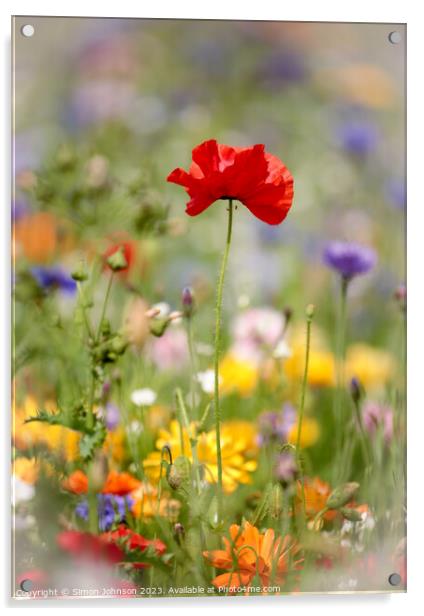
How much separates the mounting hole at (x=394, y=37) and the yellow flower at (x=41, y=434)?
69 centimetres

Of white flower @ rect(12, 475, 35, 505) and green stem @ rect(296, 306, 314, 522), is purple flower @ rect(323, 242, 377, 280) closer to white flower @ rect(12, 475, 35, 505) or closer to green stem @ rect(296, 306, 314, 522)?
green stem @ rect(296, 306, 314, 522)

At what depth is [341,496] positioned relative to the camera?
5.05 ft

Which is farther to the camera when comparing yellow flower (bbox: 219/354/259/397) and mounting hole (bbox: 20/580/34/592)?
yellow flower (bbox: 219/354/259/397)

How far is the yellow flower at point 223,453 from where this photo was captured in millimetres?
1552

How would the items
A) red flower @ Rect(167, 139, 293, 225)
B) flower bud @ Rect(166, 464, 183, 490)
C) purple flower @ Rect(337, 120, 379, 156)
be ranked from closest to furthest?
red flower @ Rect(167, 139, 293, 225)
flower bud @ Rect(166, 464, 183, 490)
purple flower @ Rect(337, 120, 379, 156)

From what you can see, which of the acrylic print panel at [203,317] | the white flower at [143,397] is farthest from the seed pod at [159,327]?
the white flower at [143,397]

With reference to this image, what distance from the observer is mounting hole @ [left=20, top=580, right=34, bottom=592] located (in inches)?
59.6

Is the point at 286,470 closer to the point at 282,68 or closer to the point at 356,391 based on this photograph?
the point at 356,391

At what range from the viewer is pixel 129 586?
1521 mm

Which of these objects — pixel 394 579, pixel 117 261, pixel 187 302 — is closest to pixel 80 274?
pixel 117 261

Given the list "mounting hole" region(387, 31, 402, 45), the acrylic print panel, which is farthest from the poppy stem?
"mounting hole" region(387, 31, 402, 45)

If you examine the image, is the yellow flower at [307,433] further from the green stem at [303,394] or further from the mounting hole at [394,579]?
the mounting hole at [394,579]
